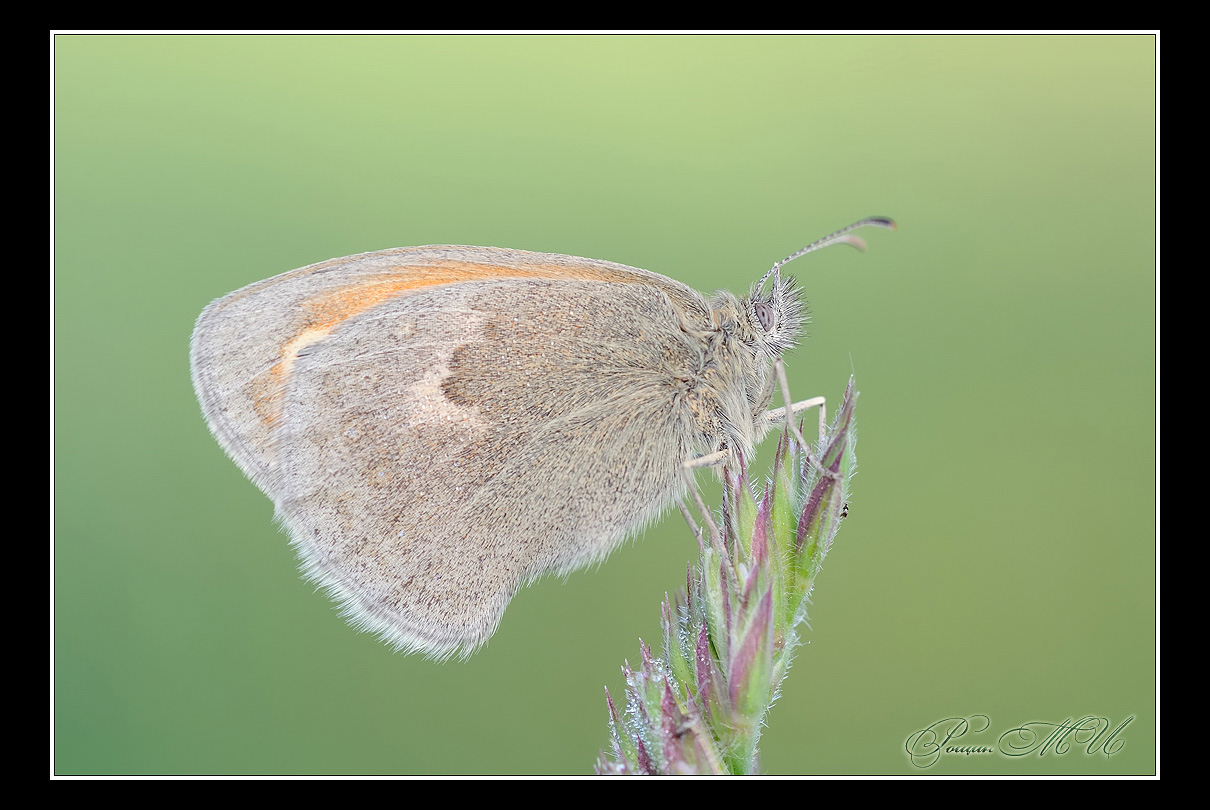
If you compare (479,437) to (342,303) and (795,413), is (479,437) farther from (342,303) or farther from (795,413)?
(795,413)

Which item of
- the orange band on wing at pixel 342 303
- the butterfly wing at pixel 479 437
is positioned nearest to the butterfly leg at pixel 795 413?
the butterfly wing at pixel 479 437

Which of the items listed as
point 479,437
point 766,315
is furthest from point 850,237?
point 479,437

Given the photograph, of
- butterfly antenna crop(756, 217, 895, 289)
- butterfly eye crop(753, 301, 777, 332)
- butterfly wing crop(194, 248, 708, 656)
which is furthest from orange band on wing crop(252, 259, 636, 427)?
butterfly antenna crop(756, 217, 895, 289)

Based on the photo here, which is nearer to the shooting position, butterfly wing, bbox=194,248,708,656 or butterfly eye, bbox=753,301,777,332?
butterfly wing, bbox=194,248,708,656

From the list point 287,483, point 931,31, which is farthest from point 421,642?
point 931,31

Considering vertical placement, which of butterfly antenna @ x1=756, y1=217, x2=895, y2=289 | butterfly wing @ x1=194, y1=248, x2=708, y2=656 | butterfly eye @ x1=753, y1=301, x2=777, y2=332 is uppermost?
butterfly antenna @ x1=756, y1=217, x2=895, y2=289

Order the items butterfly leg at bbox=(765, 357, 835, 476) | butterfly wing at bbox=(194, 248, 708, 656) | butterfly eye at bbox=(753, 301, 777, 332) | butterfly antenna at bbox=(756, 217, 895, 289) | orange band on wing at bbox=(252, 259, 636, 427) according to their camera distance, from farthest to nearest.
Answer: orange band on wing at bbox=(252, 259, 636, 427) < butterfly eye at bbox=(753, 301, 777, 332) < butterfly wing at bbox=(194, 248, 708, 656) < butterfly antenna at bbox=(756, 217, 895, 289) < butterfly leg at bbox=(765, 357, 835, 476)

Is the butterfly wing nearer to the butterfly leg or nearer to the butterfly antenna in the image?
the butterfly leg
